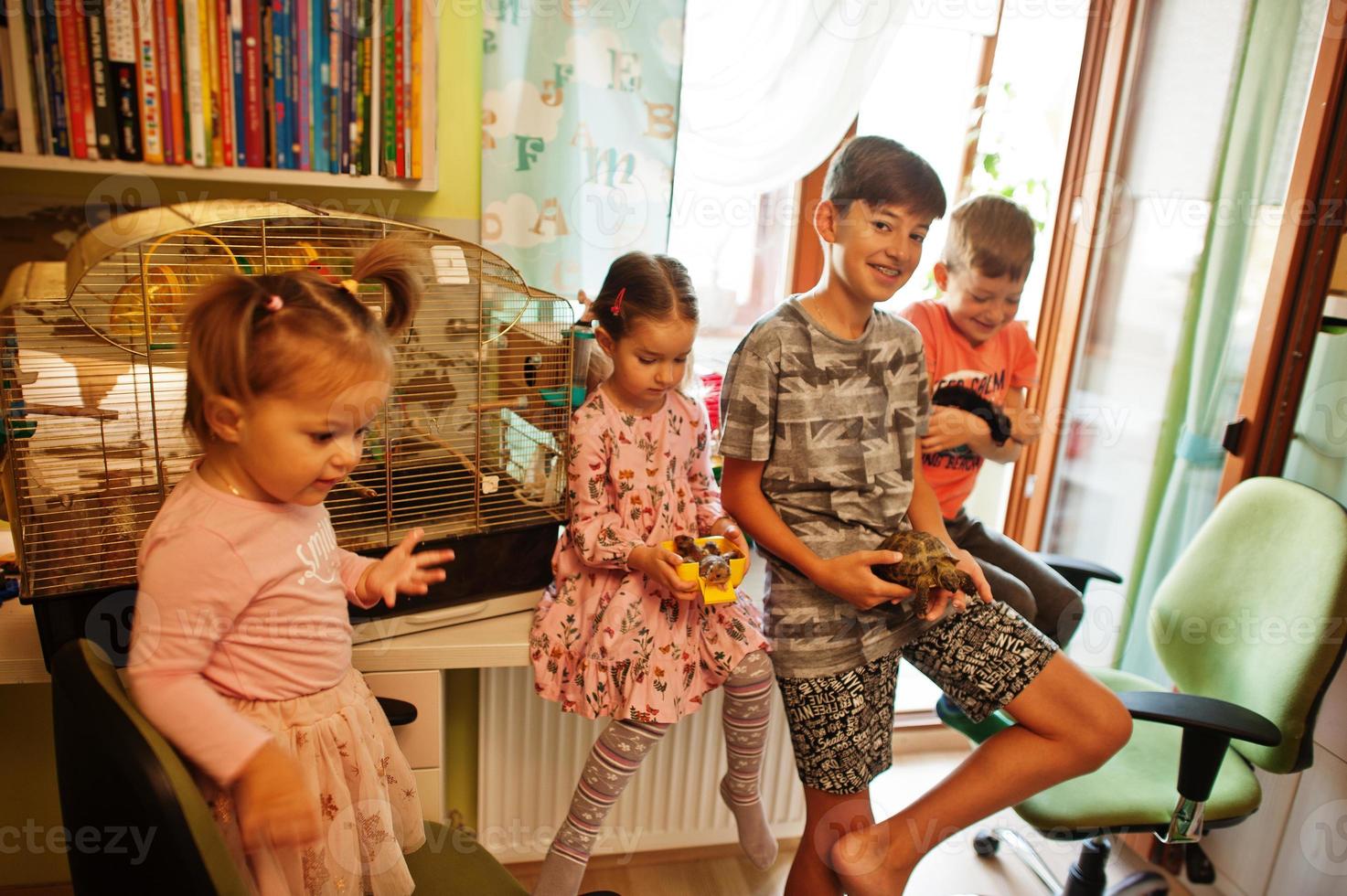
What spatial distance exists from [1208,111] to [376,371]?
Result: 1764 millimetres

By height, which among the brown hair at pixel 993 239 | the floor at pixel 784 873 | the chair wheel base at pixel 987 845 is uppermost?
the brown hair at pixel 993 239

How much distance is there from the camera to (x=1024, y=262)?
1603mm

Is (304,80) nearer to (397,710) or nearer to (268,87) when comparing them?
(268,87)

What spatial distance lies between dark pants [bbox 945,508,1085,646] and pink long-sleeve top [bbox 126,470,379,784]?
1069 mm

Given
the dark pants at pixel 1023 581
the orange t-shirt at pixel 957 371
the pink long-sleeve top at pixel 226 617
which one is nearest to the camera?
the pink long-sleeve top at pixel 226 617

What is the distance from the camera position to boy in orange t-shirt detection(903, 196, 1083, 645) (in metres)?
1.59

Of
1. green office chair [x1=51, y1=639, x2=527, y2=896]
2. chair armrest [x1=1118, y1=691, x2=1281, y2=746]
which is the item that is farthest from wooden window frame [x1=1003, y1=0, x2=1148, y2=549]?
green office chair [x1=51, y1=639, x2=527, y2=896]

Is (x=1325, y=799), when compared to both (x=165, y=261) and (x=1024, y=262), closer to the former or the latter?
(x=1024, y=262)

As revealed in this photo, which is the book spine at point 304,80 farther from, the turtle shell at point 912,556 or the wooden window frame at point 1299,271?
the wooden window frame at point 1299,271

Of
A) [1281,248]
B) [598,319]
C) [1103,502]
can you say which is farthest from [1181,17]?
[598,319]

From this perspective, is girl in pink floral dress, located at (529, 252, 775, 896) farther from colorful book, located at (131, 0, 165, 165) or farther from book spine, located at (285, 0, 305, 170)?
colorful book, located at (131, 0, 165, 165)

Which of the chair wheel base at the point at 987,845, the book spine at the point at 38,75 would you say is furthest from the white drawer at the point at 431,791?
the chair wheel base at the point at 987,845

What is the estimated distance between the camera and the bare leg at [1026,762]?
4.33 ft

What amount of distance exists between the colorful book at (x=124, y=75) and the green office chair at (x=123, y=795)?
2.93 feet
